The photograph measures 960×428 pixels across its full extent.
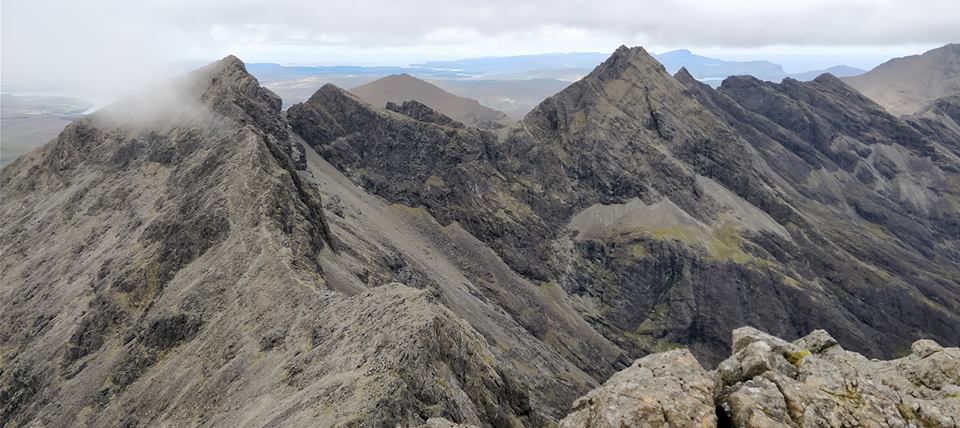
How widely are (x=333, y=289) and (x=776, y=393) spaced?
67.4 metres

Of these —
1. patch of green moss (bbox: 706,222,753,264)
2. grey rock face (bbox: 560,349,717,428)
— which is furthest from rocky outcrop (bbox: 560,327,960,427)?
patch of green moss (bbox: 706,222,753,264)

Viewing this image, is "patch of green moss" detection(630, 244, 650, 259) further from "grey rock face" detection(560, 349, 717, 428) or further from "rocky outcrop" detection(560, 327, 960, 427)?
"grey rock face" detection(560, 349, 717, 428)

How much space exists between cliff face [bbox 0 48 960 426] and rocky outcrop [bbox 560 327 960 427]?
256mm

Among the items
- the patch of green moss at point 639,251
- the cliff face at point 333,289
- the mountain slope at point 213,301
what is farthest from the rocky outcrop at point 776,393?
the patch of green moss at point 639,251

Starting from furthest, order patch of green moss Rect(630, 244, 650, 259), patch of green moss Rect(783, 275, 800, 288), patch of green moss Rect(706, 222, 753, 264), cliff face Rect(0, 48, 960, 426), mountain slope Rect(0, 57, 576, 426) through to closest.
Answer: patch of green moss Rect(630, 244, 650, 259)
patch of green moss Rect(706, 222, 753, 264)
patch of green moss Rect(783, 275, 800, 288)
cliff face Rect(0, 48, 960, 426)
mountain slope Rect(0, 57, 576, 426)

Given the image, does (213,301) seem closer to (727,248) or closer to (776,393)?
(776,393)

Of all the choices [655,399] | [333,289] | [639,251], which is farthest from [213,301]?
[639,251]

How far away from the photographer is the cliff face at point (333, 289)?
5769cm

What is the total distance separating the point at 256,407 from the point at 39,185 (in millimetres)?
105802

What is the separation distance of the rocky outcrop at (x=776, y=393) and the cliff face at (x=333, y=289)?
0.26 metres

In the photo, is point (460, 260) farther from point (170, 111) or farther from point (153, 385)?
point (153, 385)

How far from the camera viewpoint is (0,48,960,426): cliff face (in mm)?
57688

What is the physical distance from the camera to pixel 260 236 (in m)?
83.4

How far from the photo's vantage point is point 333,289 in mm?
85750
